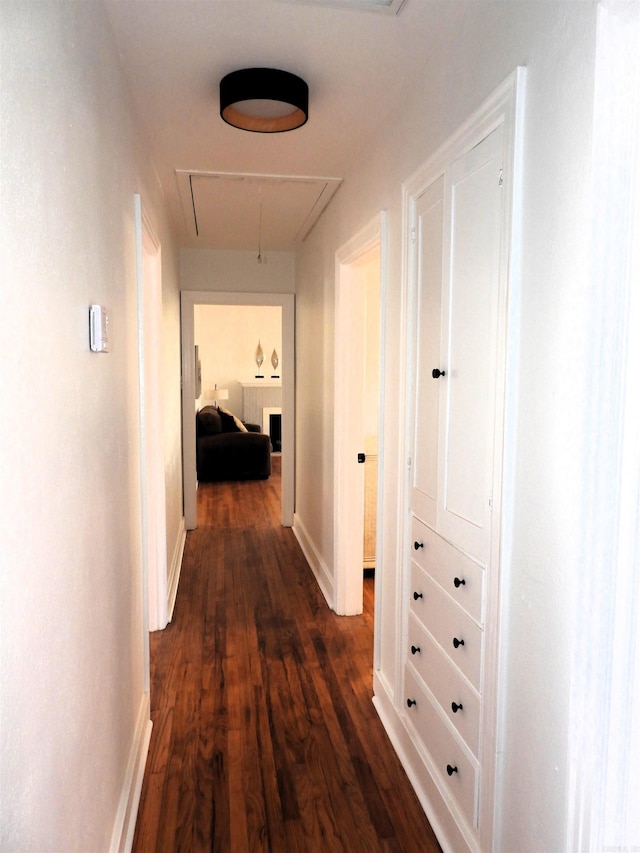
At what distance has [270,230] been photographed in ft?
14.5

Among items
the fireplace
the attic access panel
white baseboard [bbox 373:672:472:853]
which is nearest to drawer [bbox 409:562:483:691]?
white baseboard [bbox 373:672:472:853]

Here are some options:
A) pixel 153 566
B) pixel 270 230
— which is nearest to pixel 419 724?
pixel 153 566

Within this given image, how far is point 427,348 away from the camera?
2.01 m

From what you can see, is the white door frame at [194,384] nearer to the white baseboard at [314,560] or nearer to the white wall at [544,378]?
the white baseboard at [314,560]

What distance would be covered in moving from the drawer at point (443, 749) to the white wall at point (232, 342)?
309 inches

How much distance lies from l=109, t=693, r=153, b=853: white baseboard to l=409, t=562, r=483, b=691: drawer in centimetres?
107

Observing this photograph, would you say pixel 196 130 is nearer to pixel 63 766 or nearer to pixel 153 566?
pixel 153 566

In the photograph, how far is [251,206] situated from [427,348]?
2227 millimetres

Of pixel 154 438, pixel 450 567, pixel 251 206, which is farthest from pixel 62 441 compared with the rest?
pixel 251 206

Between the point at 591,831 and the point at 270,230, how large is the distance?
4.04 metres

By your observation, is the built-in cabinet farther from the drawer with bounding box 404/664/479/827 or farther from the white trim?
the white trim

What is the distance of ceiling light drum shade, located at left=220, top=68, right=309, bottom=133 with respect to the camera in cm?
201

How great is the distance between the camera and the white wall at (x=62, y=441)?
0.89m

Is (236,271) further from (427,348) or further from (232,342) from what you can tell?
(232,342)
